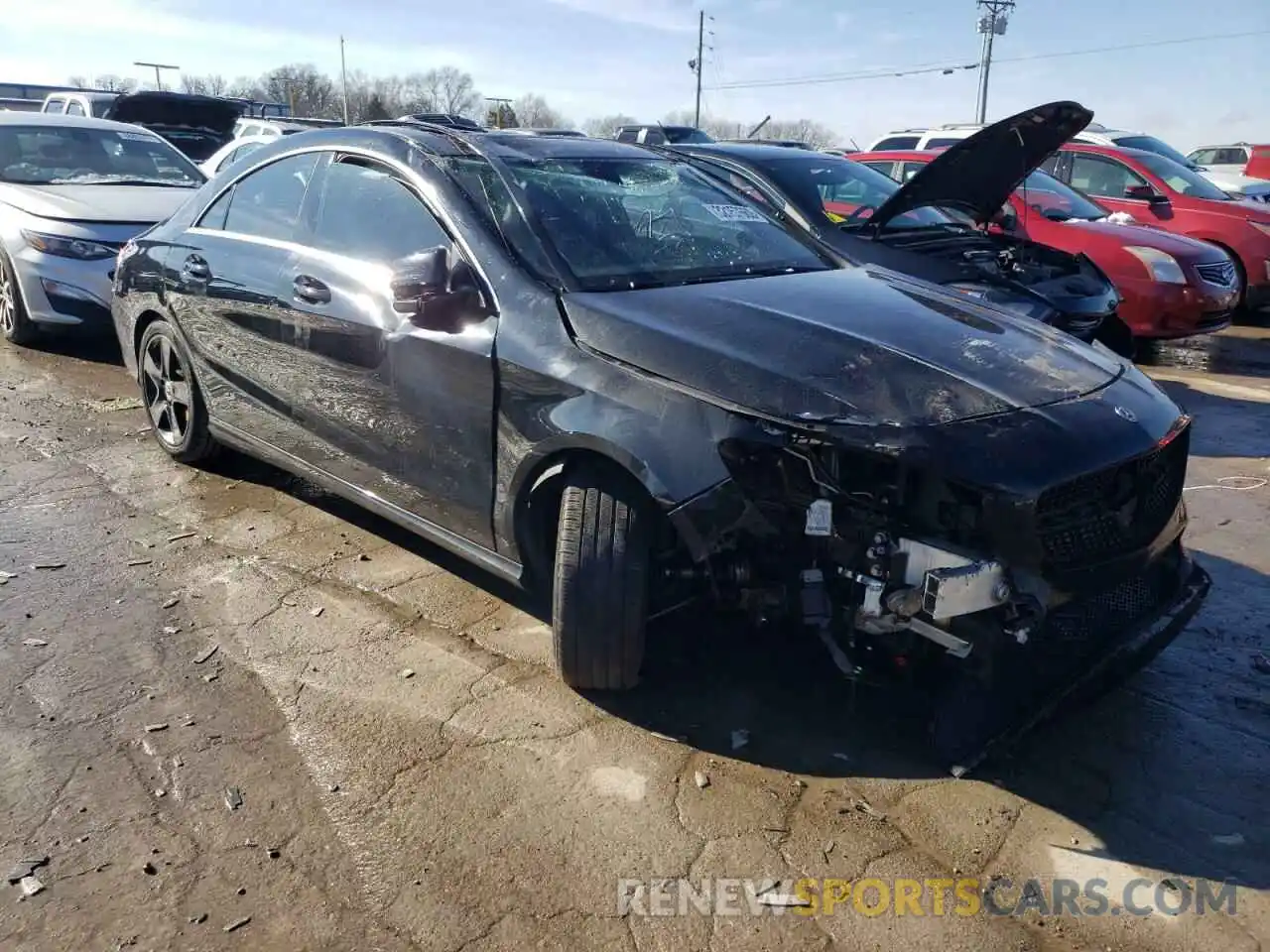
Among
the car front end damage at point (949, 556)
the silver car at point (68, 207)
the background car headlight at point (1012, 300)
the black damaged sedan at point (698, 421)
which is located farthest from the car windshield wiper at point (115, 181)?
the car front end damage at point (949, 556)

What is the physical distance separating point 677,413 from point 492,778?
1.13m

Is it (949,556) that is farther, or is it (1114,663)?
(1114,663)

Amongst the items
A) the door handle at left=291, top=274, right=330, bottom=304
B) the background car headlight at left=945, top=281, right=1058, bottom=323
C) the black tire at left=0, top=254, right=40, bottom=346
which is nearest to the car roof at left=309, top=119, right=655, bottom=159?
the door handle at left=291, top=274, right=330, bottom=304

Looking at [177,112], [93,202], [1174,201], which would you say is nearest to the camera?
[93,202]

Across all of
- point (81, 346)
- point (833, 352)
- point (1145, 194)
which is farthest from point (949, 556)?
point (1145, 194)

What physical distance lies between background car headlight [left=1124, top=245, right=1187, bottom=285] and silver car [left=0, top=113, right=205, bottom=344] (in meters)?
7.47

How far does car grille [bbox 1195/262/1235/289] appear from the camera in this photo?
8.27 metres

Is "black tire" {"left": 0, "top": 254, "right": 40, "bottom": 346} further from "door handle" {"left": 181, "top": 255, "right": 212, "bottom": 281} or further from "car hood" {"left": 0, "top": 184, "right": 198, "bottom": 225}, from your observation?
"door handle" {"left": 181, "top": 255, "right": 212, "bottom": 281}

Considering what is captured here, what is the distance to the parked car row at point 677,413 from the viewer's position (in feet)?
8.84

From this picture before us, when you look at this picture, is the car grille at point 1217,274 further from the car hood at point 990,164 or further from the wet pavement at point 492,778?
the wet pavement at point 492,778

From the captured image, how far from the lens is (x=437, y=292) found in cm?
336

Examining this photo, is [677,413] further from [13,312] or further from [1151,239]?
[1151,239]

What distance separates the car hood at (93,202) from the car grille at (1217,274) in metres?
7.96

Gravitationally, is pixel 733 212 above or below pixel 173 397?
above
